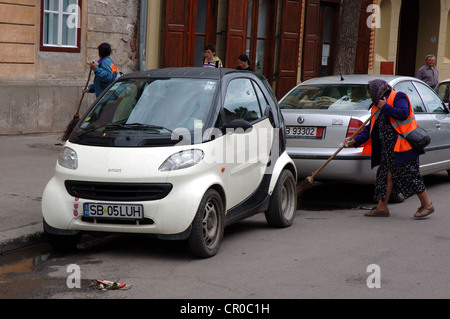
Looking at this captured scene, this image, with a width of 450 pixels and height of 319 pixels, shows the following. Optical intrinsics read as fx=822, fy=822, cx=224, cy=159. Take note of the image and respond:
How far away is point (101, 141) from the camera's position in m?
7.03

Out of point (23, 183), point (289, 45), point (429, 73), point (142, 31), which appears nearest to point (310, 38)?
point (289, 45)

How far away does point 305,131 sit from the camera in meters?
9.87

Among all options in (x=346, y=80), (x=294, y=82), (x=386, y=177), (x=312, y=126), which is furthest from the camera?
(x=294, y=82)

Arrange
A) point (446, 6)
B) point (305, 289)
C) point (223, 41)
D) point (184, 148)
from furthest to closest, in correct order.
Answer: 1. point (446, 6)
2. point (223, 41)
3. point (184, 148)
4. point (305, 289)

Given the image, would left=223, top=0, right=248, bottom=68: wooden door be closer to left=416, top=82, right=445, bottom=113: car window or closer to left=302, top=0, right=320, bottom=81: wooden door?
left=302, top=0, right=320, bottom=81: wooden door

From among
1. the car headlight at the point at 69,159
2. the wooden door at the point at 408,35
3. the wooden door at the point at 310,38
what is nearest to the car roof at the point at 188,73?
the car headlight at the point at 69,159

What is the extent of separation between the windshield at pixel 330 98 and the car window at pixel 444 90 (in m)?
5.49

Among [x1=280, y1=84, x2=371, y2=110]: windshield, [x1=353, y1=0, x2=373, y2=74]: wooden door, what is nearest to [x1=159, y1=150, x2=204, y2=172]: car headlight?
[x1=280, y1=84, x2=371, y2=110]: windshield

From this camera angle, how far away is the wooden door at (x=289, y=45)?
21453 mm

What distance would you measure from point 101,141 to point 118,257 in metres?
1.00

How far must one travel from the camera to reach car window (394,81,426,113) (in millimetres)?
10773

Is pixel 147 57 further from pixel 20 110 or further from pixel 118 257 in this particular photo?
pixel 118 257

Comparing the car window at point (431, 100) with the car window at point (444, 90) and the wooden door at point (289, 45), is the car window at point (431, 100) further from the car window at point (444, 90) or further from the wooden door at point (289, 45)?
the wooden door at point (289, 45)

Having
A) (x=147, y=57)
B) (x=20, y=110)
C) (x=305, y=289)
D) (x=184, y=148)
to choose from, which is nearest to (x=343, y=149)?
(x=184, y=148)
